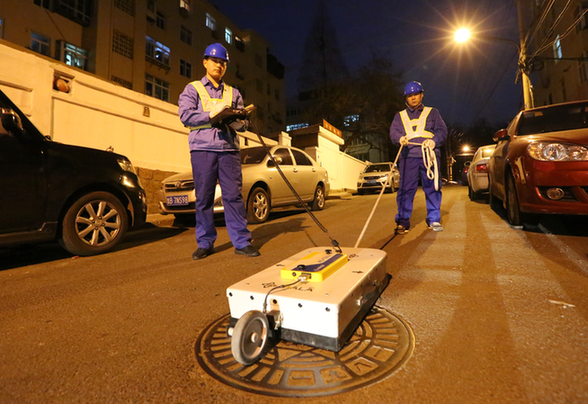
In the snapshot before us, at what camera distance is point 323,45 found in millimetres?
31812

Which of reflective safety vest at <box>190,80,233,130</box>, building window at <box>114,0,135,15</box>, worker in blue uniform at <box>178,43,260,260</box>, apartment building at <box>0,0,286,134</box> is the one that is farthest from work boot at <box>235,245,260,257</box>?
building window at <box>114,0,135,15</box>

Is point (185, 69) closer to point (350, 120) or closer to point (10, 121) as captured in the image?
point (350, 120)

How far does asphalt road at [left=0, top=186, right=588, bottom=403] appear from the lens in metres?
1.09

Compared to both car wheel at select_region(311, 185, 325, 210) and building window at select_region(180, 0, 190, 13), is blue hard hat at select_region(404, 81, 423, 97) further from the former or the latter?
building window at select_region(180, 0, 190, 13)

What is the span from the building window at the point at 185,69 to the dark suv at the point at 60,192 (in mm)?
21261

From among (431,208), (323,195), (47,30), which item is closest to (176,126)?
(323,195)

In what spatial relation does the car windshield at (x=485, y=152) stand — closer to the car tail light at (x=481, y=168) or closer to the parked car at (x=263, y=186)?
the car tail light at (x=481, y=168)

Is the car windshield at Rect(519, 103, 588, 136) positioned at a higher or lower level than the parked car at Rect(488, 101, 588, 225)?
higher

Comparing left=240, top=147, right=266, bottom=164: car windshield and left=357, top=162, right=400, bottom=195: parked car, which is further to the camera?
left=357, top=162, right=400, bottom=195: parked car

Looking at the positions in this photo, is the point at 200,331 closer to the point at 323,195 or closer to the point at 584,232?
the point at 584,232

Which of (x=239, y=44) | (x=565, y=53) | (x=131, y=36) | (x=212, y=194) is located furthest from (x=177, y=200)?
(x=239, y=44)

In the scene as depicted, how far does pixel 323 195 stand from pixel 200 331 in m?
7.07

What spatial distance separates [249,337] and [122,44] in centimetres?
2096

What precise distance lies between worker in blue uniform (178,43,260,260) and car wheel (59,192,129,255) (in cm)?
119
